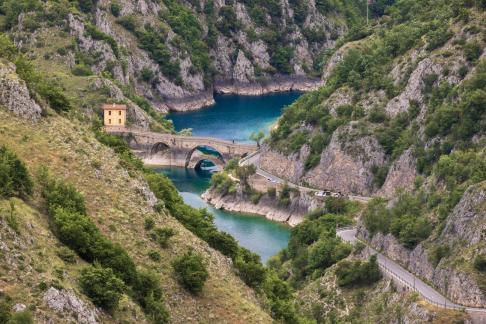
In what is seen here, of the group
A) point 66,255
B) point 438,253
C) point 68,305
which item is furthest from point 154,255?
point 438,253

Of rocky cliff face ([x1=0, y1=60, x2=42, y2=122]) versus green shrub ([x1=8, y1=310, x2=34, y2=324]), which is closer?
green shrub ([x1=8, y1=310, x2=34, y2=324])

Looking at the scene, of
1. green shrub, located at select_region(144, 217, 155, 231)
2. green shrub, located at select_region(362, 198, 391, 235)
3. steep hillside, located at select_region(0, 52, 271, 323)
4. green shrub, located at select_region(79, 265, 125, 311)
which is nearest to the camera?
steep hillside, located at select_region(0, 52, 271, 323)

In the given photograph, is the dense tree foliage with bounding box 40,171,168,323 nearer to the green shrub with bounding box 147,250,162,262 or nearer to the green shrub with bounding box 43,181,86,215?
the green shrub with bounding box 43,181,86,215

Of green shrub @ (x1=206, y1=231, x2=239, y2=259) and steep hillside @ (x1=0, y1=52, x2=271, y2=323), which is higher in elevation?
steep hillside @ (x1=0, y1=52, x2=271, y2=323)

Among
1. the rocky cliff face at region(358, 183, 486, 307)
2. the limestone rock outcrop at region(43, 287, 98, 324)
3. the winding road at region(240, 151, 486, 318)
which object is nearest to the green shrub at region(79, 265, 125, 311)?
the limestone rock outcrop at region(43, 287, 98, 324)

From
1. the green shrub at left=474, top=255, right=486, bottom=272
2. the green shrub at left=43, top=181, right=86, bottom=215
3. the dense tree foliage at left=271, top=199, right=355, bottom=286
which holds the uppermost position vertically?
the green shrub at left=43, top=181, right=86, bottom=215

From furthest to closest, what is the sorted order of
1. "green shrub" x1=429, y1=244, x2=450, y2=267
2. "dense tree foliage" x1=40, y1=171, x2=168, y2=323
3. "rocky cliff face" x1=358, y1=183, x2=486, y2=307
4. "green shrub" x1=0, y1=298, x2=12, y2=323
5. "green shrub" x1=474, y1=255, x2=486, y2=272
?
"green shrub" x1=429, y1=244, x2=450, y2=267, "green shrub" x1=474, y1=255, x2=486, y2=272, "rocky cliff face" x1=358, y1=183, x2=486, y2=307, "dense tree foliage" x1=40, y1=171, x2=168, y2=323, "green shrub" x1=0, y1=298, x2=12, y2=323

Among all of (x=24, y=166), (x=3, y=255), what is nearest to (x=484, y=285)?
(x=24, y=166)
